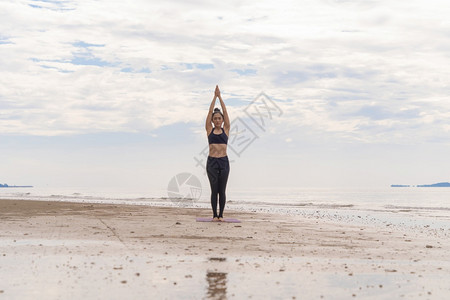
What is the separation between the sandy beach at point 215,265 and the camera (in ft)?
19.5

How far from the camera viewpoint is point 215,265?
25.3 feet

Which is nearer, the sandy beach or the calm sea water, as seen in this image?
the sandy beach

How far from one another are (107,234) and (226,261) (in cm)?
460

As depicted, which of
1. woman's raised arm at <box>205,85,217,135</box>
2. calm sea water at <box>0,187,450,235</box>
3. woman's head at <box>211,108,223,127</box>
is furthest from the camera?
calm sea water at <box>0,187,450,235</box>

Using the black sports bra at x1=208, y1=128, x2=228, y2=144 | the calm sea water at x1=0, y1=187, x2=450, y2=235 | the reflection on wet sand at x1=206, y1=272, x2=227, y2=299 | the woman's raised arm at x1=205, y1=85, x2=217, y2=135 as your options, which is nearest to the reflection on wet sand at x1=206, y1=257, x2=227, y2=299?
the reflection on wet sand at x1=206, y1=272, x2=227, y2=299

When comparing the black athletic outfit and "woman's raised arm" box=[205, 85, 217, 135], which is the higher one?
"woman's raised arm" box=[205, 85, 217, 135]

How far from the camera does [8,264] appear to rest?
7.60 m

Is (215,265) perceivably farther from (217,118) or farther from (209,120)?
(209,120)

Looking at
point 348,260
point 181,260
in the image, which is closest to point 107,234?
point 181,260

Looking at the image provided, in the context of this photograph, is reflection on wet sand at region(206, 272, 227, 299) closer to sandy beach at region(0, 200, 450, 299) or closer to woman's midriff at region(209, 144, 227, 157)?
sandy beach at region(0, 200, 450, 299)

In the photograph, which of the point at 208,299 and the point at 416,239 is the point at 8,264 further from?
the point at 416,239

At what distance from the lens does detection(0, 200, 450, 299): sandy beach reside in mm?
5929

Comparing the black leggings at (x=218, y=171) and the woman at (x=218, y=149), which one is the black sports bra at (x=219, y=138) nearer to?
the woman at (x=218, y=149)

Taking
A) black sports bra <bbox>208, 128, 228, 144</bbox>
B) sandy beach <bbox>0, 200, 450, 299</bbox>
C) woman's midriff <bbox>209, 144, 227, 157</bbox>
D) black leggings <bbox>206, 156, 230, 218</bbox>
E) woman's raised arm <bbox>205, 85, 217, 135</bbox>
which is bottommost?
sandy beach <bbox>0, 200, 450, 299</bbox>
